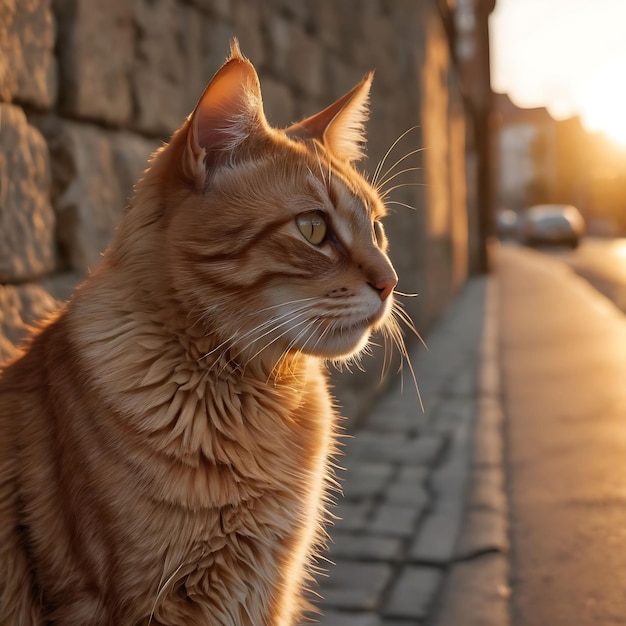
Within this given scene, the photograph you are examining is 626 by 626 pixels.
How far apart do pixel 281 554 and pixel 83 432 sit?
1.69 feet

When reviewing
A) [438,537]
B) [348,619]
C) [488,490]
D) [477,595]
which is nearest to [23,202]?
[348,619]

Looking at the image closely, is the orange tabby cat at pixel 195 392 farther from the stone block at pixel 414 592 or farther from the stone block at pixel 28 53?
the stone block at pixel 414 592

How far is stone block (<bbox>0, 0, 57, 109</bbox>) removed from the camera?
2.06 m

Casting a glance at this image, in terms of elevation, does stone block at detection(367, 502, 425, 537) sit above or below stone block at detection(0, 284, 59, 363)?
below

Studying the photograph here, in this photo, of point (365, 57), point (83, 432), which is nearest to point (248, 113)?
point (83, 432)

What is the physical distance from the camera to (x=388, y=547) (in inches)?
123

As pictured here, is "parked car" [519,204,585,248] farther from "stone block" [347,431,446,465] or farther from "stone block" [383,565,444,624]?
"stone block" [383,565,444,624]

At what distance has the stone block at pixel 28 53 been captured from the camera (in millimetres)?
2059

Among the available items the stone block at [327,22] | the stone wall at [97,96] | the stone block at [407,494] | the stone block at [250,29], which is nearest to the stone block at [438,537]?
the stone block at [407,494]

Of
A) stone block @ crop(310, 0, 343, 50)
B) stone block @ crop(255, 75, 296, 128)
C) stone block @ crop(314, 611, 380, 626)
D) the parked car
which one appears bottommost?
the parked car

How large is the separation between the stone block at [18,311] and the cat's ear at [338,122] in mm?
845

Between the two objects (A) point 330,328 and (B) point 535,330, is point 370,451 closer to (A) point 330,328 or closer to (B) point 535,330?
(A) point 330,328

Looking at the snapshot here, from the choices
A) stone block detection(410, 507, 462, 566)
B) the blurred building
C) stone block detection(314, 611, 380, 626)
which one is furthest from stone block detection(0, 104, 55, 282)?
the blurred building

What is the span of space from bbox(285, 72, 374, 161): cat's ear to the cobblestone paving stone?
1499 mm
